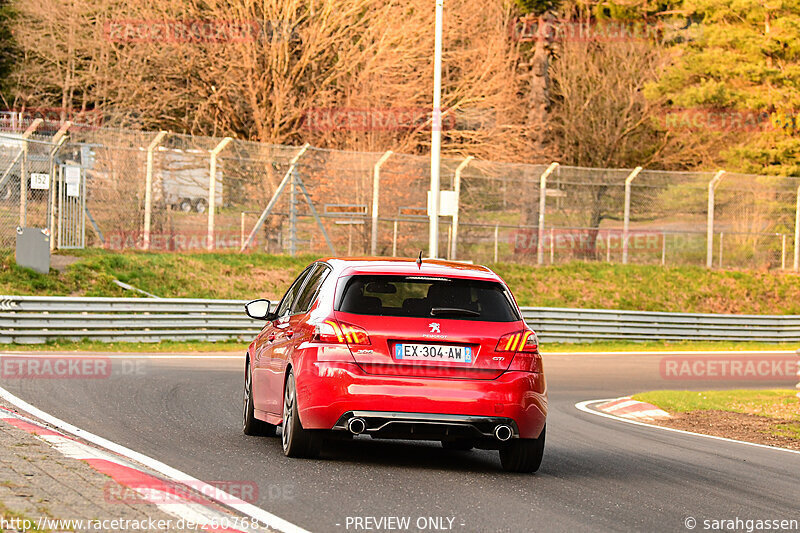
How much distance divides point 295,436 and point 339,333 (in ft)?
2.80

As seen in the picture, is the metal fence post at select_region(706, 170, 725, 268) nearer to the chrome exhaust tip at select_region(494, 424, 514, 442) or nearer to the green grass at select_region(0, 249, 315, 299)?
the green grass at select_region(0, 249, 315, 299)

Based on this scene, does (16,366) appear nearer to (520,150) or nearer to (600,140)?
(520,150)

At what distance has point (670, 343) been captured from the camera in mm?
30422

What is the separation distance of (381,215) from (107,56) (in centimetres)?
1090

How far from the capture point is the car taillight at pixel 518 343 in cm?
898

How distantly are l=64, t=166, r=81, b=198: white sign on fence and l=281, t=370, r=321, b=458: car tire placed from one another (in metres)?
18.5

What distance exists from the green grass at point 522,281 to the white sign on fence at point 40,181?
1.60 metres

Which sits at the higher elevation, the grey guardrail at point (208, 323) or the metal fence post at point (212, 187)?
the metal fence post at point (212, 187)

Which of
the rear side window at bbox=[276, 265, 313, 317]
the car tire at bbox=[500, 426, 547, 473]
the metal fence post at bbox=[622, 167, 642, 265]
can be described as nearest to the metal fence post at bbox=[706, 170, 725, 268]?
the metal fence post at bbox=[622, 167, 642, 265]

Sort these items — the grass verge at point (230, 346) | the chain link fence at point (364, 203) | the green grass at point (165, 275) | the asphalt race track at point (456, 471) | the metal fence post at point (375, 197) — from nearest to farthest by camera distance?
the asphalt race track at point (456, 471) → the grass verge at point (230, 346) → the green grass at point (165, 275) → the chain link fence at point (364, 203) → the metal fence post at point (375, 197)

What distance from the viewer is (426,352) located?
348 inches

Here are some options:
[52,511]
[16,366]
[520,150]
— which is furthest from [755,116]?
[52,511]

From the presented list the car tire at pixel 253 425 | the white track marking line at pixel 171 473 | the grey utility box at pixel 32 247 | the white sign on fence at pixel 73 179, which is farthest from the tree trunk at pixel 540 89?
the white track marking line at pixel 171 473

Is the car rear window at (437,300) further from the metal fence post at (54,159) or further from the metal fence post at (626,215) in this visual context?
the metal fence post at (626,215)
